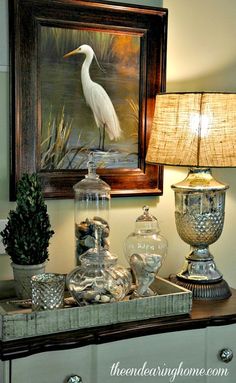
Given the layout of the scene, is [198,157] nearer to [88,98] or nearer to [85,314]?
[88,98]

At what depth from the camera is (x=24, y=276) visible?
1.81 metres

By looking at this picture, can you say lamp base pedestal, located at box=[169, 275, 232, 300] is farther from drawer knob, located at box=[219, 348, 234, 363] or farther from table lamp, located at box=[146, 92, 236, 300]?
drawer knob, located at box=[219, 348, 234, 363]

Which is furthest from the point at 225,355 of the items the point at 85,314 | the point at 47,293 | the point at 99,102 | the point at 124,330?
the point at 99,102

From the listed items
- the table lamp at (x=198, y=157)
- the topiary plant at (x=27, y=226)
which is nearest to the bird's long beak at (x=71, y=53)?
the table lamp at (x=198, y=157)

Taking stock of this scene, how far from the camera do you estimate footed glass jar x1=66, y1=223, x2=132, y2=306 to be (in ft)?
5.55

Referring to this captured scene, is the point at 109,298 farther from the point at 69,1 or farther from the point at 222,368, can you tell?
the point at 69,1

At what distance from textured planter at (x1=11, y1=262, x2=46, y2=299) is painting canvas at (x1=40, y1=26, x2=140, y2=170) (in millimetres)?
381

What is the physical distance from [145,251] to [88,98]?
573 millimetres

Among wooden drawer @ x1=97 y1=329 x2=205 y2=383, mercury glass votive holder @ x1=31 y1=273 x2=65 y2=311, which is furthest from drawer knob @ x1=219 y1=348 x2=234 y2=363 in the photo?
mercury glass votive holder @ x1=31 y1=273 x2=65 y2=311

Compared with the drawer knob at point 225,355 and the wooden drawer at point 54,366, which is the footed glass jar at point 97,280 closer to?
the wooden drawer at point 54,366

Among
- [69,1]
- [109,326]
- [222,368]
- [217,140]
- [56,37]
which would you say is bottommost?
[222,368]

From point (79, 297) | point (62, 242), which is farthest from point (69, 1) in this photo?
point (79, 297)

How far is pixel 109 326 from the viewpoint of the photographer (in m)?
1.70

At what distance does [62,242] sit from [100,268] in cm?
41
